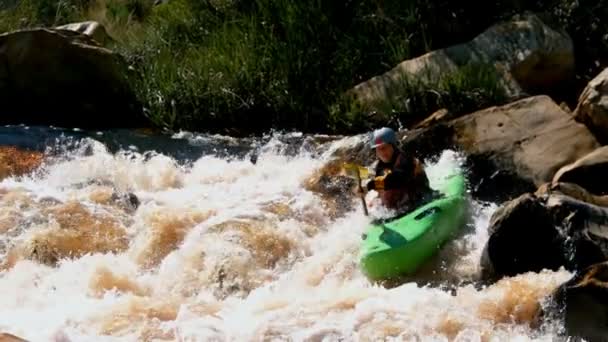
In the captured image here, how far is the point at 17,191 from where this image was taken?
780cm

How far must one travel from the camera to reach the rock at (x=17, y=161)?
8383 mm

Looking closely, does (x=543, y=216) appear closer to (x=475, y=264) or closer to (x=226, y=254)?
(x=475, y=264)

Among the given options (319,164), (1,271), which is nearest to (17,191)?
(1,271)

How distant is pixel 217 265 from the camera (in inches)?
251

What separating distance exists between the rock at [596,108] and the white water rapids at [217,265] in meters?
1.15

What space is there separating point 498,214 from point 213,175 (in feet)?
9.99

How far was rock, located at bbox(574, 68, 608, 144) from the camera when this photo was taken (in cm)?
758

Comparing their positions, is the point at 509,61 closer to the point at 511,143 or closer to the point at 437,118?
the point at 437,118

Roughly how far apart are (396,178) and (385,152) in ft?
0.83

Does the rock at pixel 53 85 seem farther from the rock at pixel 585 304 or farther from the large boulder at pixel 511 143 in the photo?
the rock at pixel 585 304

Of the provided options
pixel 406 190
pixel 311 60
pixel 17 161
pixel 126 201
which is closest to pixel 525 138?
pixel 406 190

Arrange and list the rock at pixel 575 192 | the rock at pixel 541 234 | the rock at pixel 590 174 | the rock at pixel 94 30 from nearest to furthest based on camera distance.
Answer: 1. the rock at pixel 541 234
2. the rock at pixel 575 192
3. the rock at pixel 590 174
4. the rock at pixel 94 30

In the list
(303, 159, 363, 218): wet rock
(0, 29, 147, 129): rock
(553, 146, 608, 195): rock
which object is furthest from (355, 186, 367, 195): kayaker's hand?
(0, 29, 147, 129): rock

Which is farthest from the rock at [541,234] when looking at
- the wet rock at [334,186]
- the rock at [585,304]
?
the wet rock at [334,186]
